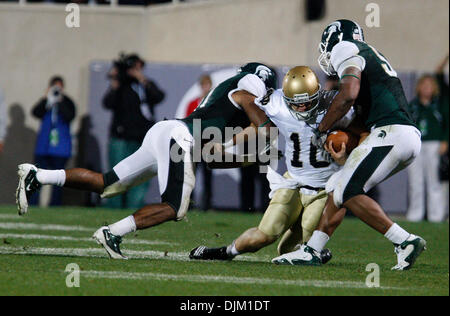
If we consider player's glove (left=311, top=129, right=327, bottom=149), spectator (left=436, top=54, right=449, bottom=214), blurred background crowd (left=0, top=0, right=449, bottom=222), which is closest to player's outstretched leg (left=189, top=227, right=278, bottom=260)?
player's glove (left=311, top=129, right=327, bottom=149)

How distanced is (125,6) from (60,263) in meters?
8.35

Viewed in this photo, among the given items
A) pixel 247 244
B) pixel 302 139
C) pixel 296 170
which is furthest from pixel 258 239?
pixel 302 139

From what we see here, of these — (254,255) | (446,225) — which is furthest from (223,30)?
(254,255)

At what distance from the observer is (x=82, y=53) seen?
1267 cm

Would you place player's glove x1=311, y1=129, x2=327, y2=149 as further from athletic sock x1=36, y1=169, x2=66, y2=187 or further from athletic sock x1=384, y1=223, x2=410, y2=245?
athletic sock x1=36, y1=169, x2=66, y2=187

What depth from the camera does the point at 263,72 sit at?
20.1 feet

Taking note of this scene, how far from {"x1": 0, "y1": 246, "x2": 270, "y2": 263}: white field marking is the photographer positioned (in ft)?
15.0

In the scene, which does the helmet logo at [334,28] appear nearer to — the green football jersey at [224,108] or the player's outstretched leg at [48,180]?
the green football jersey at [224,108]

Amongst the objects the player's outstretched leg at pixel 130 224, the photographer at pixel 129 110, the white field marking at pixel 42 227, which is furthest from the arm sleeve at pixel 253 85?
the photographer at pixel 129 110

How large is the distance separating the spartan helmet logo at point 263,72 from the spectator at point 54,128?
5.35 metres

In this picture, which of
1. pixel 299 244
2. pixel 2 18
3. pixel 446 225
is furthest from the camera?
pixel 2 18

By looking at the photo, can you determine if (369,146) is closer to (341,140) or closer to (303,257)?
(341,140)

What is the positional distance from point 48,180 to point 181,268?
113 cm
